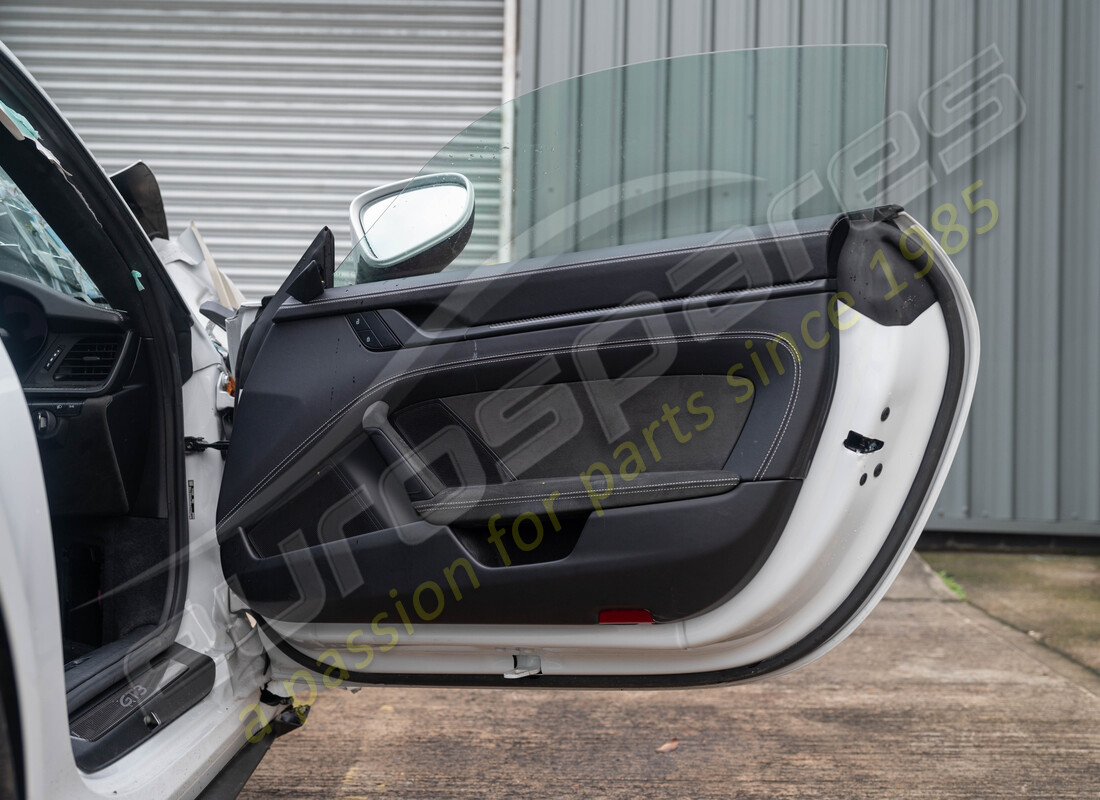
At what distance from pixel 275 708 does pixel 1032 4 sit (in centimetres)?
497

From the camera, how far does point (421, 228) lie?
1.51 m

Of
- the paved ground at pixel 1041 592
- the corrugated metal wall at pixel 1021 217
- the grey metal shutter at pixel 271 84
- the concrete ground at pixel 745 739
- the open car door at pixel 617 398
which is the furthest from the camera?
the grey metal shutter at pixel 271 84

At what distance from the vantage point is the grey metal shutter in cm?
464

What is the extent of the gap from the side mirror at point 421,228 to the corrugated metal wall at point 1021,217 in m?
3.22

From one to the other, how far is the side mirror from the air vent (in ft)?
1.98

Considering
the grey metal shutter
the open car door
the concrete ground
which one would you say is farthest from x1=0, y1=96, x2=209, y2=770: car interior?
the grey metal shutter

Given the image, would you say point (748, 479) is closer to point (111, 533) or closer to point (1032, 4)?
point (111, 533)

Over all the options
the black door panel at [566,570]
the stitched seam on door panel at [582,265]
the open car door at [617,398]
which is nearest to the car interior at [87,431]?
the open car door at [617,398]

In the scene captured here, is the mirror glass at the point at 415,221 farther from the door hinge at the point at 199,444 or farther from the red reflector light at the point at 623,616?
the red reflector light at the point at 623,616

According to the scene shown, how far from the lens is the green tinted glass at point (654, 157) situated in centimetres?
141

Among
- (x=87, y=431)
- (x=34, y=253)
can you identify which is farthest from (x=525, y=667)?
(x=34, y=253)

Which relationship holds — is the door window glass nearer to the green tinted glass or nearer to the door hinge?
the door hinge

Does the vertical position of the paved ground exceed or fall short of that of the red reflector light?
it falls short

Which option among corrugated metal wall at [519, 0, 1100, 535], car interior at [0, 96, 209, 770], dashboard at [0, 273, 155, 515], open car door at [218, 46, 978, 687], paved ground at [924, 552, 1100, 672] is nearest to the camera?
open car door at [218, 46, 978, 687]
